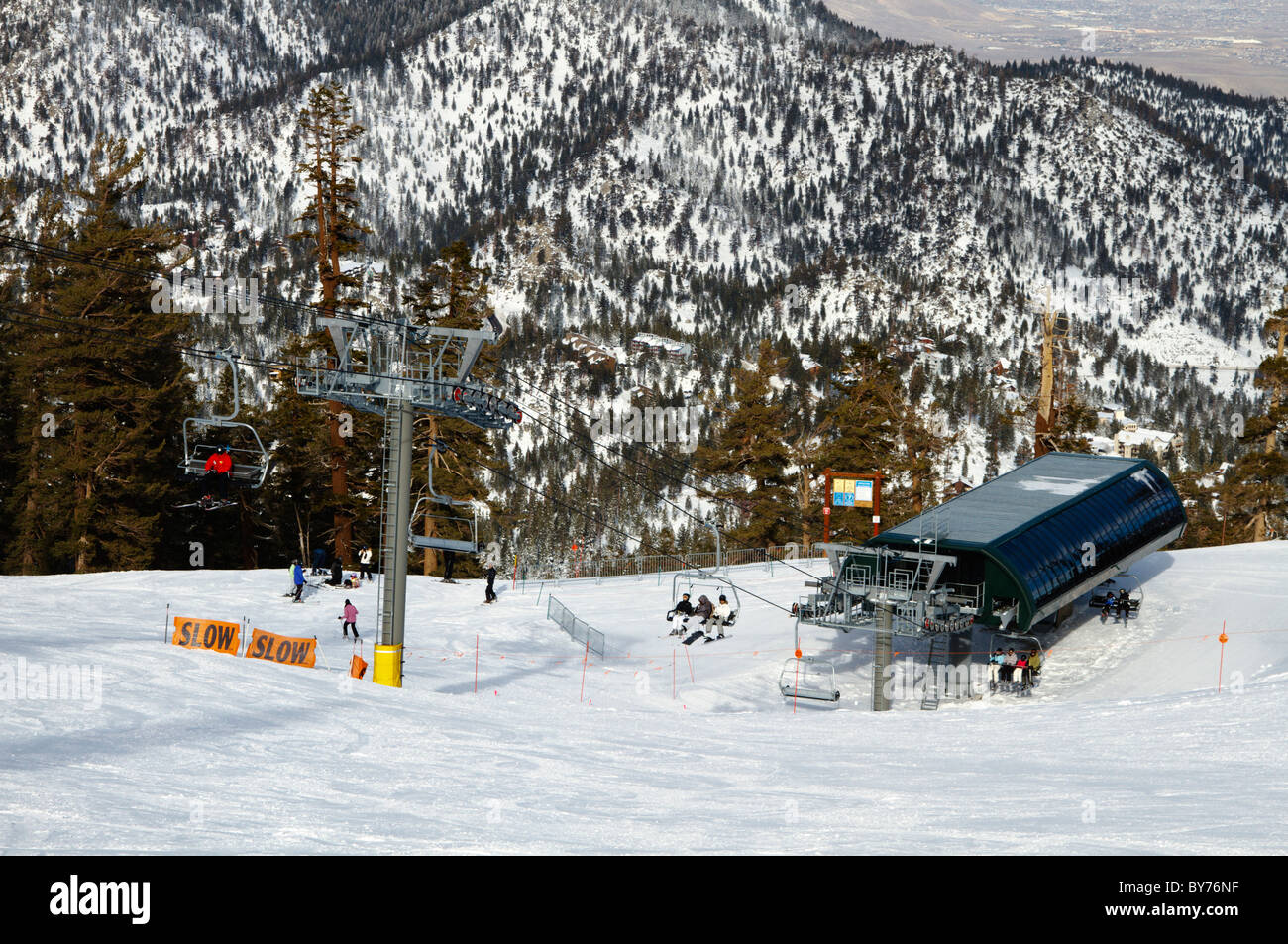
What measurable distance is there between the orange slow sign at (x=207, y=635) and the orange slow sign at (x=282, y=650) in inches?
18.4

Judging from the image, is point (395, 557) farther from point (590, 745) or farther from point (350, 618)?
point (590, 745)

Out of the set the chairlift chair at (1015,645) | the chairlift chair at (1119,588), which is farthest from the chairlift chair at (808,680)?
the chairlift chair at (1119,588)

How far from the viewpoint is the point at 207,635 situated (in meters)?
27.1

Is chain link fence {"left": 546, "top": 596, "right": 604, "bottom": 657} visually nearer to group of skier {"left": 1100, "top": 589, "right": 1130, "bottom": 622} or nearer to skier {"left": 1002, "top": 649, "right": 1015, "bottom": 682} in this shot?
skier {"left": 1002, "top": 649, "right": 1015, "bottom": 682}

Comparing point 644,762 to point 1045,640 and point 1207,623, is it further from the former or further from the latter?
point 1207,623

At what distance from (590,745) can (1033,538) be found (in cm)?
1939

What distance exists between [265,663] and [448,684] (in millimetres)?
4699

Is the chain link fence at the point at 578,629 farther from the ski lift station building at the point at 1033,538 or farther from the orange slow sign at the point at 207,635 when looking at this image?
the orange slow sign at the point at 207,635

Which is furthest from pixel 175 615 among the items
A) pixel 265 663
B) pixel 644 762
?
pixel 644 762

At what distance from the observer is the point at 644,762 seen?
1919 cm

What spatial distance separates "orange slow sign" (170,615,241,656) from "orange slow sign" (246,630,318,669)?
0.47 m

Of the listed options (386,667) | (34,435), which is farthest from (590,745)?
(34,435)

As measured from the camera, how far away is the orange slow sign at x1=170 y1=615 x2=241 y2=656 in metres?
26.7
